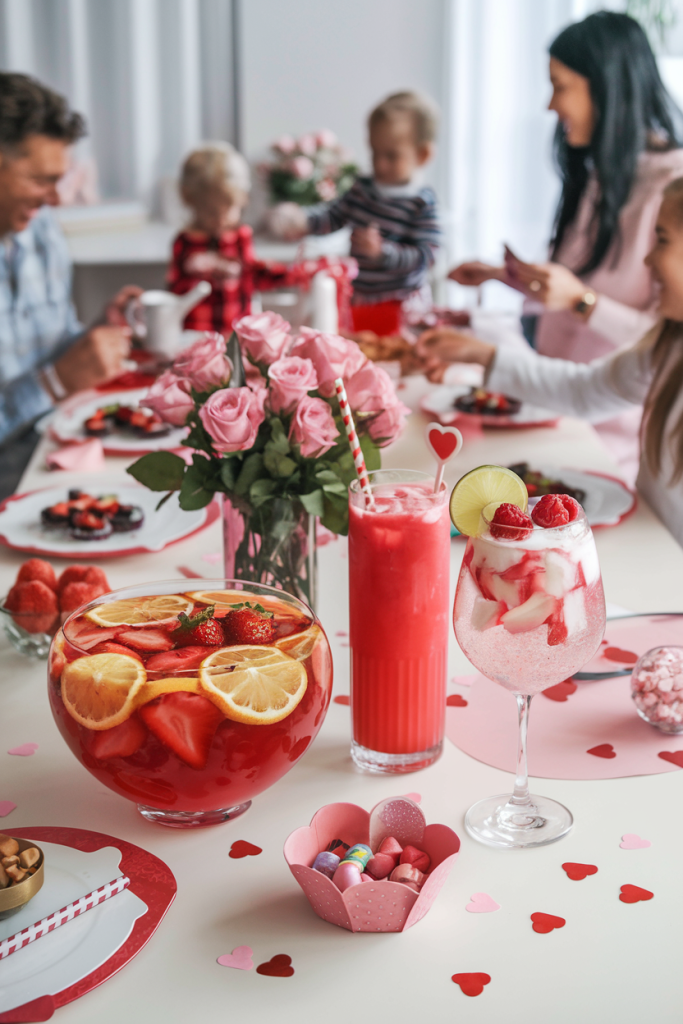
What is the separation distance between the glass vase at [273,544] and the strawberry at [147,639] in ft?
0.68

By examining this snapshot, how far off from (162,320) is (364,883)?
1661mm

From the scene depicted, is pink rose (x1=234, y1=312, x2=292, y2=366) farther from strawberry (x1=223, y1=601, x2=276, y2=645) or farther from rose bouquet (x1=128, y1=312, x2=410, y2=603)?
strawberry (x1=223, y1=601, x2=276, y2=645)

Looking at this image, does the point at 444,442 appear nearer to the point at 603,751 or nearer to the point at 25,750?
the point at 603,751

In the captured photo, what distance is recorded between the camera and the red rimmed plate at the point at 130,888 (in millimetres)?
498

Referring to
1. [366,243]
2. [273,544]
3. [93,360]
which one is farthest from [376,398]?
[366,243]

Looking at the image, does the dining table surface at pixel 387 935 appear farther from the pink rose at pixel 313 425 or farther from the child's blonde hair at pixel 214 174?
the child's blonde hair at pixel 214 174

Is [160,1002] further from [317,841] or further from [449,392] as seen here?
[449,392]

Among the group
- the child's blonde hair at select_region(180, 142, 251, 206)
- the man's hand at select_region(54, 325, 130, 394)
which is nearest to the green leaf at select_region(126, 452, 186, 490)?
the man's hand at select_region(54, 325, 130, 394)

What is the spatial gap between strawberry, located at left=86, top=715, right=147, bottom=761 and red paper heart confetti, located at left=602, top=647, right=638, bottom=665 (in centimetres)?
49

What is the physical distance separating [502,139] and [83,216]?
6.09 ft

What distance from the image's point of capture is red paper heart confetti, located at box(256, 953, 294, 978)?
21.1 inches

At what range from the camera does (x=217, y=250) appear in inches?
110

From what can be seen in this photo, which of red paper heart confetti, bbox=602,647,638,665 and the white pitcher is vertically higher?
the white pitcher

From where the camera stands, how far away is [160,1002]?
0.52m
